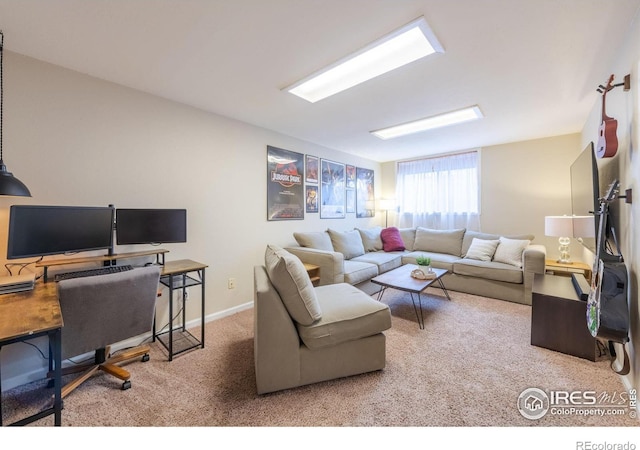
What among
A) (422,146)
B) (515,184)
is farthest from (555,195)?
(422,146)

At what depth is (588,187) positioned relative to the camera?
6.65 ft

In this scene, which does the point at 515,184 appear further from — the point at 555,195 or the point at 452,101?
the point at 452,101

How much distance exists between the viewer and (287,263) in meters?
1.60

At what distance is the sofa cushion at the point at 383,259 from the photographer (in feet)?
11.9

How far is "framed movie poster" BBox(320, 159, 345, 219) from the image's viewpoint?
409cm

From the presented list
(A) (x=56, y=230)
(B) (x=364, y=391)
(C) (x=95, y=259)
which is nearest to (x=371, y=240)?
(B) (x=364, y=391)

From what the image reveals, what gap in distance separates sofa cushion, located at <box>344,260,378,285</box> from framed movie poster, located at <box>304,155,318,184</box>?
55.6 inches

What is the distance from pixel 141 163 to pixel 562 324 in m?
3.88

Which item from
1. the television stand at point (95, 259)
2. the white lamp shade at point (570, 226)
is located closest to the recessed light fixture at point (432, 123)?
the white lamp shade at point (570, 226)

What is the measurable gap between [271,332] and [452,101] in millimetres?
2686

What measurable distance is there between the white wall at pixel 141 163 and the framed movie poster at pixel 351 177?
156cm

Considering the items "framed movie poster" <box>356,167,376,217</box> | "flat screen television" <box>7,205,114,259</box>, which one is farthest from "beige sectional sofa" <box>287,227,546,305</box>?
"flat screen television" <box>7,205,114,259</box>

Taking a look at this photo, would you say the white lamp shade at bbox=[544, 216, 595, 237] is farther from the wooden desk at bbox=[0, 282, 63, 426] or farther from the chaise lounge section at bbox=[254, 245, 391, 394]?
the wooden desk at bbox=[0, 282, 63, 426]
